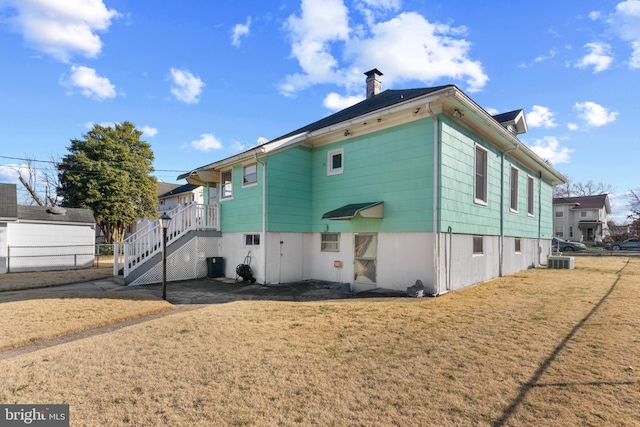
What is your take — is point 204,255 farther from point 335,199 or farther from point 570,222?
point 570,222

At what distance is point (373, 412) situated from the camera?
298cm

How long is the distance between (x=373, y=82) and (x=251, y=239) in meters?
9.29

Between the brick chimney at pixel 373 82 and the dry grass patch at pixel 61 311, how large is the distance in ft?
40.5

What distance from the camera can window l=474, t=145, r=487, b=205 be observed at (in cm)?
1076

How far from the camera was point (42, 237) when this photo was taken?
16438mm

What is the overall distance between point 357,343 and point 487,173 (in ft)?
29.0

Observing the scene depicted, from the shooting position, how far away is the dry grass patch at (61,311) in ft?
18.2

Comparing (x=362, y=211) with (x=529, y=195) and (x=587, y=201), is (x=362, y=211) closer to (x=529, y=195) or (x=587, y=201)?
(x=529, y=195)

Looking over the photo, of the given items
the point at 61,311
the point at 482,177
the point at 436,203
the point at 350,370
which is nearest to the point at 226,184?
the point at 61,311

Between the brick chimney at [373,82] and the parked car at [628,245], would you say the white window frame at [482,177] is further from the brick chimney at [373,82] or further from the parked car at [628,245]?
the parked car at [628,245]

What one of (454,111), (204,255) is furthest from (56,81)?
(454,111)

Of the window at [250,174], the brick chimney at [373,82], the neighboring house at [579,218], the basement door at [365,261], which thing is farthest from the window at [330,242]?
the neighboring house at [579,218]

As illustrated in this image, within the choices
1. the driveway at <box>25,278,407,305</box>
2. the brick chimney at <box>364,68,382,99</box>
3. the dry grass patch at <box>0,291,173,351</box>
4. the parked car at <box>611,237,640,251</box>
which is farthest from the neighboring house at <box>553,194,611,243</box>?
the dry grass patch at <box>0,291,173,351</box>

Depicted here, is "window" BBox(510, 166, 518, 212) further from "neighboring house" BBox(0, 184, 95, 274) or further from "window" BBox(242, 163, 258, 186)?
"neighboring house" BBox(0, 184, 95, 274)
